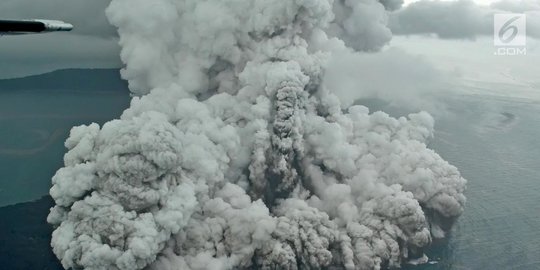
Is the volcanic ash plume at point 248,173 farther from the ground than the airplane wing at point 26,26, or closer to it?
closer to it

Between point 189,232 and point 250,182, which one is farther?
point 250,182

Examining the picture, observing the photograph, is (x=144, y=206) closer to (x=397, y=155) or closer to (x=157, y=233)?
(x=157, y=233)

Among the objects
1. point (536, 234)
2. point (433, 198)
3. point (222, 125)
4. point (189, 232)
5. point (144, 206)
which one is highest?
point (222, 125)

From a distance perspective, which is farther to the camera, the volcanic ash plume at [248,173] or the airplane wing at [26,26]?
the volcanic ash plume at [248,173]

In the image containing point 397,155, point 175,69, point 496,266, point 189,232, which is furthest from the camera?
point 496,266

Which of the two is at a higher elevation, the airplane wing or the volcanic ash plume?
the airplane wing

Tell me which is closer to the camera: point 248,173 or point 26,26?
point 26,26

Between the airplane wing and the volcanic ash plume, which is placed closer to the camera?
the airplane wing

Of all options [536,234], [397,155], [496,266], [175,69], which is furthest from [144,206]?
[536,234]
